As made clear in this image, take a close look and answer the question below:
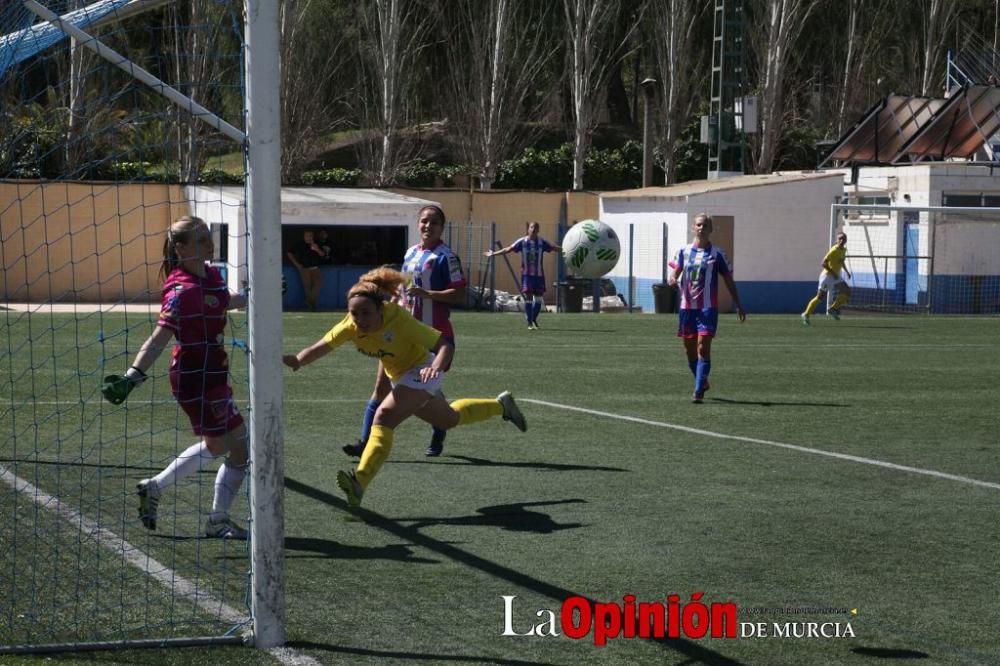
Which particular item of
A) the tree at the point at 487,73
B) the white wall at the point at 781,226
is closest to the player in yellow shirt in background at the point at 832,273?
the white wall at the point at 781,226

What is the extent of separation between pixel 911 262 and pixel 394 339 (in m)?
29.1

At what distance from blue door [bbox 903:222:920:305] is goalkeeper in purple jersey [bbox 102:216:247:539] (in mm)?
29767

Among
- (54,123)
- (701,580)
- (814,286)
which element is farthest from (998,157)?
(701,580)

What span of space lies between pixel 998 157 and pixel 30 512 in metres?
34.7

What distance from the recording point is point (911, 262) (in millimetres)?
35156

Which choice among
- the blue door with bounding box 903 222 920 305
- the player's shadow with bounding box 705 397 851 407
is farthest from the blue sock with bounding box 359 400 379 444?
the blue door with bounding box 903 222 920 305

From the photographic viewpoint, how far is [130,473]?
925cm

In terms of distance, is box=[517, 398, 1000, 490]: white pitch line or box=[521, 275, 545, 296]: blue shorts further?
box=[521, 275, 545, 296]: blue shorts

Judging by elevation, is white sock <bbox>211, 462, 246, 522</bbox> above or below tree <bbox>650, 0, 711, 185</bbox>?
below

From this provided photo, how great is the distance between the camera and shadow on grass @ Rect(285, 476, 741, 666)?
532 cm

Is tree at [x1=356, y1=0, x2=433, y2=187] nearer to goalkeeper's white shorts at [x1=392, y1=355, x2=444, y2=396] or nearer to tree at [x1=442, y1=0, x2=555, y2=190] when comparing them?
tree at [x1=442, y1=0, x2=555, y2=190]

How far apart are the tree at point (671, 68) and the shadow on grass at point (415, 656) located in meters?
45.3

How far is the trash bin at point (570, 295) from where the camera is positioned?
111 feet

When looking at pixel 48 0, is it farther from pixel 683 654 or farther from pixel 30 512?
pixel 683 654
